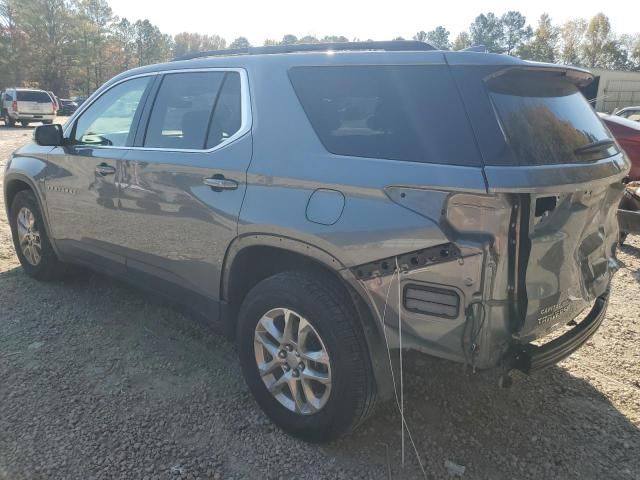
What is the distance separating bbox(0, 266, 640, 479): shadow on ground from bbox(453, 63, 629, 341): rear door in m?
0.56

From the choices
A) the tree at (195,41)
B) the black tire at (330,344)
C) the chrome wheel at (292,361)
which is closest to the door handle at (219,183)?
the black tire at (330,344)

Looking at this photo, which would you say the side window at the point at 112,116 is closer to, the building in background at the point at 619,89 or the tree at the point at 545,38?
the building in background at the point at 619,89

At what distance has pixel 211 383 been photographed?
3324mm

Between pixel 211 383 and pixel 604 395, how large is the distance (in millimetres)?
2375

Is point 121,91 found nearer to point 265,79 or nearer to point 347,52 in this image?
point 265,79

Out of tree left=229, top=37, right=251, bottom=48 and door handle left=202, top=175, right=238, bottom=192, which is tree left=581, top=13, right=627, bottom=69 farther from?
door handle left=202, top=175, right=238, bottom=192

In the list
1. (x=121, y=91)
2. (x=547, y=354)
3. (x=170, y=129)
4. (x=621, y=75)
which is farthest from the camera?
(x=621, y=75)

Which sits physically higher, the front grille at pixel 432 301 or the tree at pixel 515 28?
the tree at pixel 515 28

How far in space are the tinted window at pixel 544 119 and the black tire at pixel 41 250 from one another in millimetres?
4004

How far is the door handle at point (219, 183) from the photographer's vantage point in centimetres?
288

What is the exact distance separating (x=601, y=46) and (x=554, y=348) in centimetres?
9106

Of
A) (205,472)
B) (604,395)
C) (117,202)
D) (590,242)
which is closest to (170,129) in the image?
(117,202)

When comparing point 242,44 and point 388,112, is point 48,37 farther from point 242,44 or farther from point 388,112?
point 388,112

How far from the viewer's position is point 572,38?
267 feet
